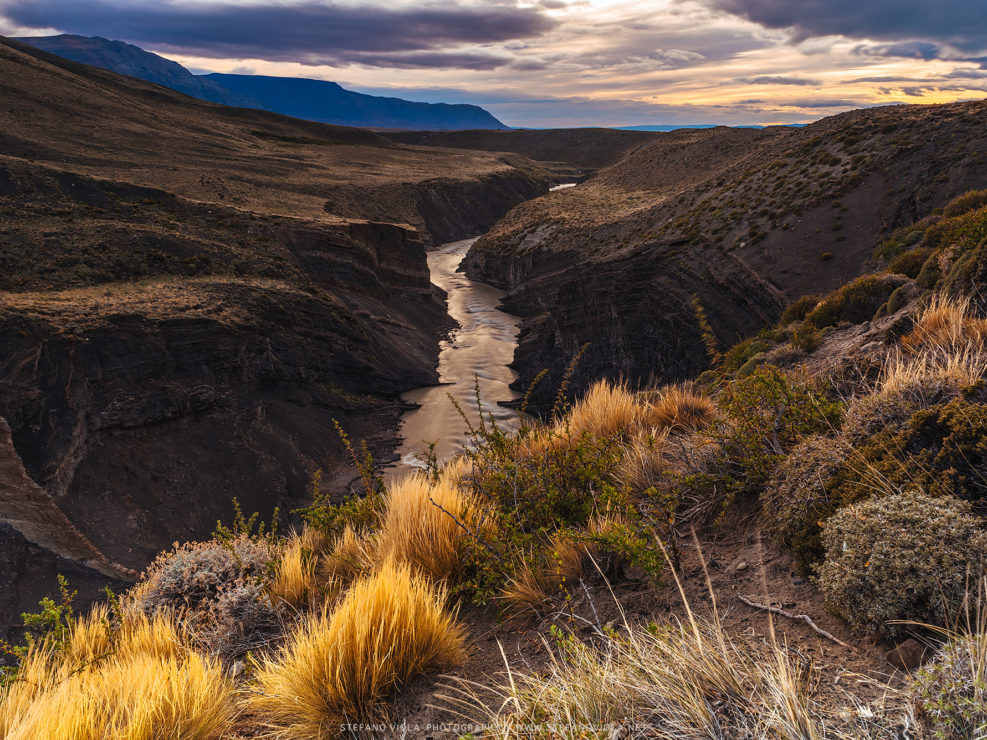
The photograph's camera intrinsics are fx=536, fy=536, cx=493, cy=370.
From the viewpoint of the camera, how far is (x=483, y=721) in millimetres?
2434

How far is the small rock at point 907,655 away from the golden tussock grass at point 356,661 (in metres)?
2.02

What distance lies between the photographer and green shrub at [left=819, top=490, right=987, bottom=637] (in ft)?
7.40

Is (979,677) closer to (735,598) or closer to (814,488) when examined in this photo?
(735,598)

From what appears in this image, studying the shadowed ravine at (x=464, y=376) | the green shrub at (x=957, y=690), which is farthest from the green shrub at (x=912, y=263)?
the green shrub at (x=957, y=690)

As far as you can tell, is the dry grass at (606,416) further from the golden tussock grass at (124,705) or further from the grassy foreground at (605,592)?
the golden tussock grass at (124,705)

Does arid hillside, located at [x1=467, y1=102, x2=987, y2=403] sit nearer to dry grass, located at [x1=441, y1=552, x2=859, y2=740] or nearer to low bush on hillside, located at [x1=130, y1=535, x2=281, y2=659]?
low bush on hillside, located at [x1=130, y1=535, x2=281, y2=659]

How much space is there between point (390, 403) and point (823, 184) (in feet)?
75.9

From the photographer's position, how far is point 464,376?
27.9 m

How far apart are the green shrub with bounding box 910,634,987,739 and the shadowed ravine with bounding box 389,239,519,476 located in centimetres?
1205

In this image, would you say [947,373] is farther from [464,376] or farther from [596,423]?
[464,376]

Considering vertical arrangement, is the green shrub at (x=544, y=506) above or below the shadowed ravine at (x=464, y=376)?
above

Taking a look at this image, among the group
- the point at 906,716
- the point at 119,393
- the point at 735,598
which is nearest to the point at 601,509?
the point at 735,598

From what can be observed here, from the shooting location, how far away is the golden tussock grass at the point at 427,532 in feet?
13.3

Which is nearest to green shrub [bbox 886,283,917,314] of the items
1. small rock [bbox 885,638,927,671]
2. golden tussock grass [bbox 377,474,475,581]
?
golden tussock grass [bbox 377,474,475,581]
